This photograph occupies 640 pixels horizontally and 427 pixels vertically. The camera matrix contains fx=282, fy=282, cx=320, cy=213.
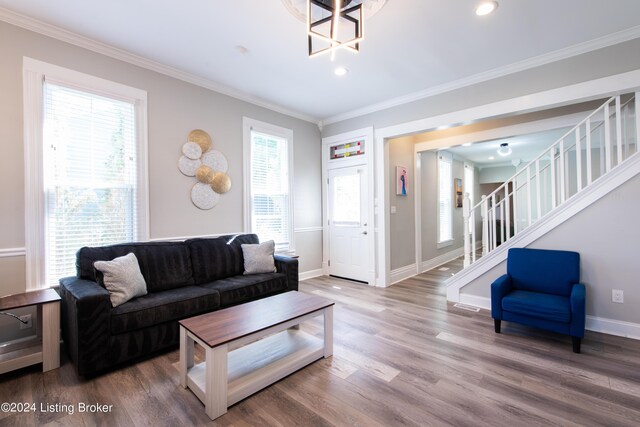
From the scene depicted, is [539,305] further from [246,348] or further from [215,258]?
[215,258]

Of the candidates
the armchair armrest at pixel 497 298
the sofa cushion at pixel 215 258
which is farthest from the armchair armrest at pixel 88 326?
the armchair armrest at pixel 497 298

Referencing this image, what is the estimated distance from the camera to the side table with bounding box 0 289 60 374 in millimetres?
2107

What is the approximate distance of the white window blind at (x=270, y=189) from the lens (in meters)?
4.33

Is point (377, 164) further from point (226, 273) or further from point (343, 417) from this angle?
point (343, 417)

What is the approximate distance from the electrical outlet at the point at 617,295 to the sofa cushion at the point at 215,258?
3947mm

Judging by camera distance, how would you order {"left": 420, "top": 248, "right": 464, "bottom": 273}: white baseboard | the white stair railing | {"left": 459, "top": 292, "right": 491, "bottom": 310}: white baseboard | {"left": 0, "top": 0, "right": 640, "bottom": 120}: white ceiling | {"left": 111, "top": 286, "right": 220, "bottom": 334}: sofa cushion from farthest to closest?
{"left": 420, "top": 248, "right": 464, "bottom": 273}: white baseboard, {"left": 459, "top": 292, "right": 491, "bottom": 310}: white baseboard, the white stair railing, {"left": 0, "top": 0, "right": 640, "bottom": 120}: white ceiling, {"left": 111, "top": 286, "right": 220, "bottom": 334}: sofa cushion

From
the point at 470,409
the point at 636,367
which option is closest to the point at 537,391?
the point at 470,409

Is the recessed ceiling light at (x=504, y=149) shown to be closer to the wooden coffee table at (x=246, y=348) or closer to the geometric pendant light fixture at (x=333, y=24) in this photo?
the geometric pendant light fixture at (x=333, y=24)

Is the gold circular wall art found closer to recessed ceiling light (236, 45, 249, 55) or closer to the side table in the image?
recessed ceiling light (236, 45, 249, 55)

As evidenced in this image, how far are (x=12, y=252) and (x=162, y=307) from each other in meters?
1.37

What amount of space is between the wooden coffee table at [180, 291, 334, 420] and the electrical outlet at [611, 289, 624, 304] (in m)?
2.82

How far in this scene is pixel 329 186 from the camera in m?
5.24

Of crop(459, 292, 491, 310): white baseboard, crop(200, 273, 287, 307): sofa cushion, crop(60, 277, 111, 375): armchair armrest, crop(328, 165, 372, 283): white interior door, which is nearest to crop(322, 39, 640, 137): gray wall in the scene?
crop(328, 165, 372, 283): white interior door

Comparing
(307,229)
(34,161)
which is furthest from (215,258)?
(307,229)
